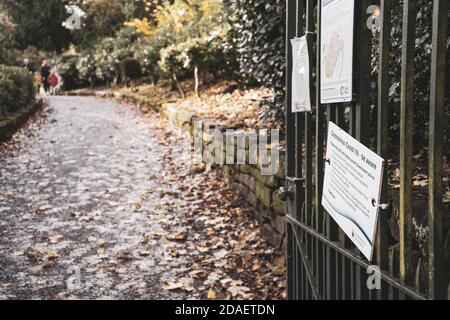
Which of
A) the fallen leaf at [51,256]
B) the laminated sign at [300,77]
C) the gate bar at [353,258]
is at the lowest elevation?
the fallen leaf at [51,256]

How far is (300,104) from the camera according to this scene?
254 centimetres

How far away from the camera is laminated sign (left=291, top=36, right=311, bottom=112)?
245 cm

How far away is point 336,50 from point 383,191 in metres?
0.64

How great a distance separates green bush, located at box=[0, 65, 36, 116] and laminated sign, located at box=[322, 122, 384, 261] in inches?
384

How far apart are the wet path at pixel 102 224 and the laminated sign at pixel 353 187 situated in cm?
215

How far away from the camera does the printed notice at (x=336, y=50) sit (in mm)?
1895

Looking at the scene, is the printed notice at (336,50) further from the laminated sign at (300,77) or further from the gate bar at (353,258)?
the gate bar at (353,258)

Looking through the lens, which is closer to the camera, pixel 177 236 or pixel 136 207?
pixel 177 236

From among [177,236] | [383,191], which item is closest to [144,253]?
[177,236]

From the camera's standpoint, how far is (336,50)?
6.65 feet

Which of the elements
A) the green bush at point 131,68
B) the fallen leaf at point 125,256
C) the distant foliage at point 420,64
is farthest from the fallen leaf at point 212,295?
the green bush at point 131,68

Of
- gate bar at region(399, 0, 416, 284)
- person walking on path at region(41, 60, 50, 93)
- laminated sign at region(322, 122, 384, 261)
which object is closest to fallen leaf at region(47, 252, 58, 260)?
laminated sign at region(322, 122, 384, 261)

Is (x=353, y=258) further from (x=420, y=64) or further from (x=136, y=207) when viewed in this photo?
(x=136, y=207)

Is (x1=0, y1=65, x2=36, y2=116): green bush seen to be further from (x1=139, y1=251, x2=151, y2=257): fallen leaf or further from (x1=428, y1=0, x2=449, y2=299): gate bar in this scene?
(x1=428, y1=0, x2=449, y2=299): gate bar
